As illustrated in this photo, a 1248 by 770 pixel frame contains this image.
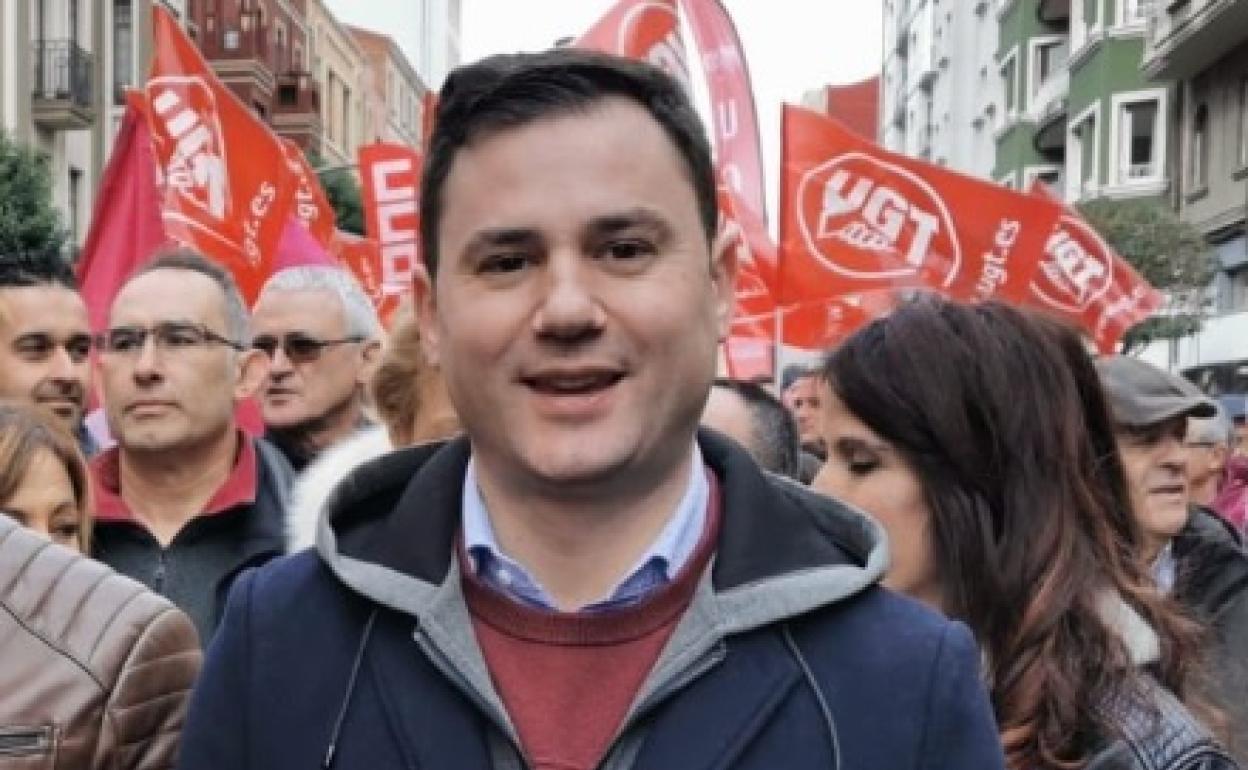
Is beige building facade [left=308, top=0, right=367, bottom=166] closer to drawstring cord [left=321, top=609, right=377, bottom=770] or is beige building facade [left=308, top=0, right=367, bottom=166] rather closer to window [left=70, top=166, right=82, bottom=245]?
window [left=70, top=166, right=82, bottom=245]

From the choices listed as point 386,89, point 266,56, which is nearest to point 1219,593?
point 266,56

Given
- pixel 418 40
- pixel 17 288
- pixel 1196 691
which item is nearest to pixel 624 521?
pixel 1196 691

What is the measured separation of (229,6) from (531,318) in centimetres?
4136

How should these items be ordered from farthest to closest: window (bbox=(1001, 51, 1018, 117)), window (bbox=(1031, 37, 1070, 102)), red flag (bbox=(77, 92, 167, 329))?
1. window (bbox=(1001, 51, 1018, 117))
2. window (bbox=(1031, 37, 1070, 102))
3. red flag (bbox=(77, 92, 167, 329))

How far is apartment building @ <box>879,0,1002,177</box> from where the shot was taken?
4766 centimetres

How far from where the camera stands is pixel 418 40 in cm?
7681

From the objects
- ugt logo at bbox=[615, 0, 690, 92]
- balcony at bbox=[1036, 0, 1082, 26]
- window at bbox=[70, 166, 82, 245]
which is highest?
balcony at bbox=[1036, 0, 1082, 26]

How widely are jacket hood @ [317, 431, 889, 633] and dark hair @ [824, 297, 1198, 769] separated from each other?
0.68 m

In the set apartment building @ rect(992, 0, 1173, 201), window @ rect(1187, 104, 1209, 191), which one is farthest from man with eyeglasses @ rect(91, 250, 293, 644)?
apartment building @ rect(992, 0, 1173, 201)

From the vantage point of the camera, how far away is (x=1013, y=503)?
7.86 feet

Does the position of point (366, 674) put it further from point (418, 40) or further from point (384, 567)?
point (418, 40)

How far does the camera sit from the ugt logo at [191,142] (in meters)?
7.08

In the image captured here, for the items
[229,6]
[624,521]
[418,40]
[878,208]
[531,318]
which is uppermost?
[418,40]

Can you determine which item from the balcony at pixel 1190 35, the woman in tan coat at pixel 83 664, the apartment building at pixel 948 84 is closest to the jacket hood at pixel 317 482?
the woman in tan coat at pixel 83 664
